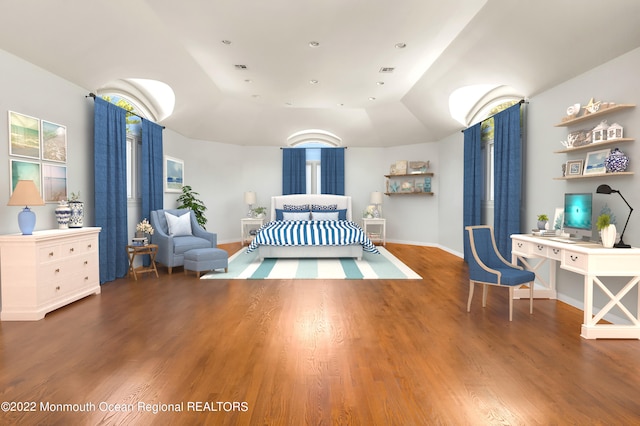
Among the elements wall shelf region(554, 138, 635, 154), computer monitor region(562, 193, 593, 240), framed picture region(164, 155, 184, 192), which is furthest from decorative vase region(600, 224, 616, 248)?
framed picture region(164, 155, 184, 192)

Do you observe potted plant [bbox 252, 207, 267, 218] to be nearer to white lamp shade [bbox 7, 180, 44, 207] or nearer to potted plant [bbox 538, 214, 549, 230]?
white lamp shade [bbox 7, 180, 44, 207]

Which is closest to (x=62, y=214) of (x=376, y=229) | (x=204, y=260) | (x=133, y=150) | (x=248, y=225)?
(x=204, y=260)

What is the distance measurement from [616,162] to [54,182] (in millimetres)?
5577

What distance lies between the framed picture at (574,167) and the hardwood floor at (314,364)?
4.51 feet

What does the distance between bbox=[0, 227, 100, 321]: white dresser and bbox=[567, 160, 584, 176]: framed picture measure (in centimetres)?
511

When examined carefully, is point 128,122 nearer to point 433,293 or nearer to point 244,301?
point 244,301

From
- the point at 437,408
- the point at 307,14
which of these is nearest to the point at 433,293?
the point at 437,408

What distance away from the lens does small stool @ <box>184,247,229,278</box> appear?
5133 millimetres

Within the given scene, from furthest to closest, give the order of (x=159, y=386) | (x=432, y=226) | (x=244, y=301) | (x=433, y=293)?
(x=432, y=226), (x=433, y=293), (x=244, y=301), (x=159, y=386)

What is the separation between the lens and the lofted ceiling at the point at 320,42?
10.5 ft

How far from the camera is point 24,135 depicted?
361cm

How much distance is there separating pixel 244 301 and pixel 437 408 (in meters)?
2.45

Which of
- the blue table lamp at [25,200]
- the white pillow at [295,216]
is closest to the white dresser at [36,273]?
the blue table lamp at [25,200]

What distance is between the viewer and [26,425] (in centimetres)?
174
